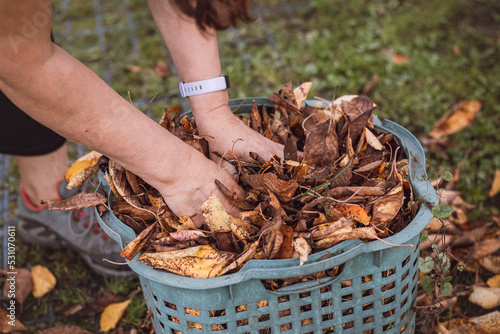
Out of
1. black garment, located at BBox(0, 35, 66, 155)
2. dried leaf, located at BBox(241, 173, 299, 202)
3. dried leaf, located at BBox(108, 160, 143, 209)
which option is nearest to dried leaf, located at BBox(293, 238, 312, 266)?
dried leaf, located at BBox(241, 173, 299, 202)

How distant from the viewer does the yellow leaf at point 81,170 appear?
138 cm

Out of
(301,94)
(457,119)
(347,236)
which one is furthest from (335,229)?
(457,119)

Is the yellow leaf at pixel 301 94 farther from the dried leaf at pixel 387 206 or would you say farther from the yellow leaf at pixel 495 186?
the yellow leaf at pixel 495 186

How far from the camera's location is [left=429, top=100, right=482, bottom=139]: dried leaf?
2.20m

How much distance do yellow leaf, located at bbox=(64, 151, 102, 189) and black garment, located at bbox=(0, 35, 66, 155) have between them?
0.38 m

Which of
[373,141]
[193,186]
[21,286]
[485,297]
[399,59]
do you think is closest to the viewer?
[193,186]

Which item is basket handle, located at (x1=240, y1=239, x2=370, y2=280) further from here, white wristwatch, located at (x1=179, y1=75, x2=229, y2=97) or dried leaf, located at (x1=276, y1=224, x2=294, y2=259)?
white wristwatch, located at (x1=179, y1=75, x2=229, y2=97)

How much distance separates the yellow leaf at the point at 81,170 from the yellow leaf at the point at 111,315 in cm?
52

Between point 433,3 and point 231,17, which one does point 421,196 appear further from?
point 433,3

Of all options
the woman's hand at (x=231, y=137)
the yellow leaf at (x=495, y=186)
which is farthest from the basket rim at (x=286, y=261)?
the yellow leaf at (x=495, y=186)

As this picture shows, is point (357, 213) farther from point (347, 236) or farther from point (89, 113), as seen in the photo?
point (89, 113)

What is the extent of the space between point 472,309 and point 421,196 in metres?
0.64

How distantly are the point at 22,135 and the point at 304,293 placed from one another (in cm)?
118

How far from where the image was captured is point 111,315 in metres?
1.64
